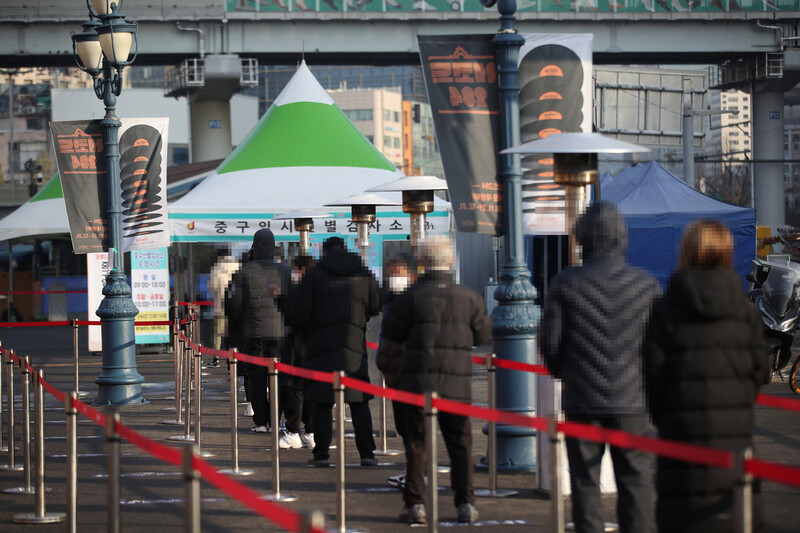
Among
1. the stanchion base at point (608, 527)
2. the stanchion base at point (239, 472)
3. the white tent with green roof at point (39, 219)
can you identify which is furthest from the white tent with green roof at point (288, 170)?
the stanchion base at point (608, 527)

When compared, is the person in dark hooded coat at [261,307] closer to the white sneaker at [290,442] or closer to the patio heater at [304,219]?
the white sneaker at [290,442]

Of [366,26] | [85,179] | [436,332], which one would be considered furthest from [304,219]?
[366,26]

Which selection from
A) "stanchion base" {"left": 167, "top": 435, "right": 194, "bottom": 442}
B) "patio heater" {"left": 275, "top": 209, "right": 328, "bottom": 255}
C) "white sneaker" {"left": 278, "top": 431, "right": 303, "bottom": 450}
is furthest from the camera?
"patio heater" {"left": 275, "top": 209, "right": 328, "bottom": 255}

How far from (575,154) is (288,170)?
43.7 ft

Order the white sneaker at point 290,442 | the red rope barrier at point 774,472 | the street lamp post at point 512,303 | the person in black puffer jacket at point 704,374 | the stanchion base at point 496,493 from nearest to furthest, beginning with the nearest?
the red rope barrier at point 774,472, the person in black puffer jacket at point 704,374, the stanchion base at point 496,493, the street lamp post at point 512,303, the white sneaker at point 290,442

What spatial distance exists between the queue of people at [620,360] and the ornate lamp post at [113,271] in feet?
21.5

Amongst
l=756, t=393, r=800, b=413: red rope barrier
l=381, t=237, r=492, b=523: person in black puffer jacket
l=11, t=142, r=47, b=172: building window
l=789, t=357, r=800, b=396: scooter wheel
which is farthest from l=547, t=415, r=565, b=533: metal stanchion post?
l=11, t=142, r=47, b=172: building window

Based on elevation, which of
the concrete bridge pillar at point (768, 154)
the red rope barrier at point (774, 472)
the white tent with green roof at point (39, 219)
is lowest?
the red rope barrier at point (774, 472)

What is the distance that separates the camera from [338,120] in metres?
23.0

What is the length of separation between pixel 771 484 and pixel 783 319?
752cm

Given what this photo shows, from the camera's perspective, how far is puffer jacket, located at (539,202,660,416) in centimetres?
646

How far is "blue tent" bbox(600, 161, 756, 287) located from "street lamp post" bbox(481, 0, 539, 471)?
1535cm

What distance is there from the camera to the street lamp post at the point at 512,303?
9.59 metres

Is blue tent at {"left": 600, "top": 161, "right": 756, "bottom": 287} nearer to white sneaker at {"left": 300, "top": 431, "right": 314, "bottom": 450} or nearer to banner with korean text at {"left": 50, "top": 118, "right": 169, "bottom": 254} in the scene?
banner with korean text at {"left": 50, "top": 118, "right": 169, "bottom": 254}
